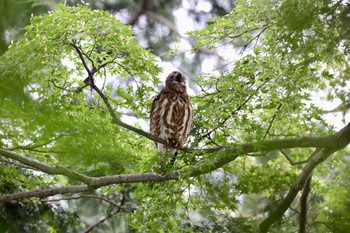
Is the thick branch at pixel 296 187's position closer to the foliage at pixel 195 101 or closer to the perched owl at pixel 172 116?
the foliage at pixel 195 101

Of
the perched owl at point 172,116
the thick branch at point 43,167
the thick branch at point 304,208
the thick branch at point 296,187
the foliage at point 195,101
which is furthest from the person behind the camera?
the perched owl at point 172,116

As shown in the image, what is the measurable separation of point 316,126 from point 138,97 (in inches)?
54.5

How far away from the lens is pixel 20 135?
4746 mm

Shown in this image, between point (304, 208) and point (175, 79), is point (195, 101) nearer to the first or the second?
point (175, 79)

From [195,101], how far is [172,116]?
0.22 metres

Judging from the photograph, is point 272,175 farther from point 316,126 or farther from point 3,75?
point 3,75

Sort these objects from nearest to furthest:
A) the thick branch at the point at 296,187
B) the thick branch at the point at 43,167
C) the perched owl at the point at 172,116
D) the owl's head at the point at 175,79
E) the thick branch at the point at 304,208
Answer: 1. the thick branch at the point at 43,167
2. the thick branch at the point at 296,187
3. the thick branch at the point at 304,208
4. the perched owl at the point at 172,116
5. the owl's head at the point at 175,79

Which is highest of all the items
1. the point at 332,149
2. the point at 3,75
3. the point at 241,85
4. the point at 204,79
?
the point at 204,79

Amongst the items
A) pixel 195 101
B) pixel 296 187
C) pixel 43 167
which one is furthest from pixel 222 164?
pixel 43 167

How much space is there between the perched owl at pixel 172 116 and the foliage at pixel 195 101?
0.12 meters

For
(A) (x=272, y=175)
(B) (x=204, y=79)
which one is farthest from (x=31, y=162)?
(A) (x=272, y=175)

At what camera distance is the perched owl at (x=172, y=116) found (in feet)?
16.0

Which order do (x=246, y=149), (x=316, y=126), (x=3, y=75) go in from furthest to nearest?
(x=316, y=126) → (x=246, y=149) → (x=3, y=75)

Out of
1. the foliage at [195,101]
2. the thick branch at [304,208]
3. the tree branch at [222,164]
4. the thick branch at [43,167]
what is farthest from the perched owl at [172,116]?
the thick branch at [304,208]
